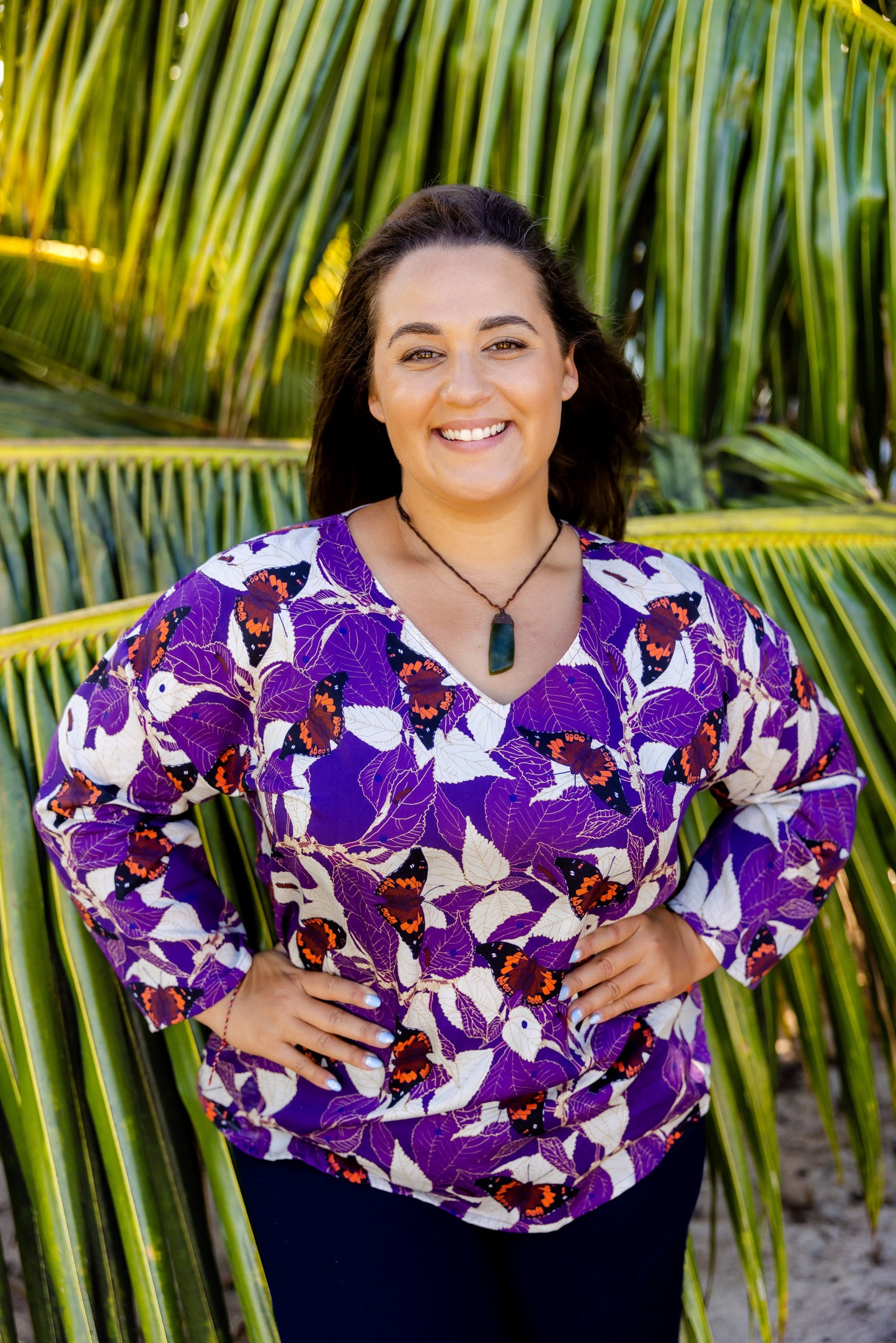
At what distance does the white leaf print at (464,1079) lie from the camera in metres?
1.05

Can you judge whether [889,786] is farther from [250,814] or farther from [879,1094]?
[879,1094]

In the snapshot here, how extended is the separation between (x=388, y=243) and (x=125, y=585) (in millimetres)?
720

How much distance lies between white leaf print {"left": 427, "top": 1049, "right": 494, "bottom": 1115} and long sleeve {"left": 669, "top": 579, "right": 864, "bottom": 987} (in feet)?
1.08

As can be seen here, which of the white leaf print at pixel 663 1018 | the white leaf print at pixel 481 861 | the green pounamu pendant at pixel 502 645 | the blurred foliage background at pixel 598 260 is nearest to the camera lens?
the white leaf print at pixel 481 861

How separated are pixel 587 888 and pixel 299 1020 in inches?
12.6

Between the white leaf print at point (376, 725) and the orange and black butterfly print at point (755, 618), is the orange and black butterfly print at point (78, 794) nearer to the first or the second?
the white leaf print at point (376, 725)

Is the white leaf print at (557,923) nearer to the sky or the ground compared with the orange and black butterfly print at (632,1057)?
nearer to the sky

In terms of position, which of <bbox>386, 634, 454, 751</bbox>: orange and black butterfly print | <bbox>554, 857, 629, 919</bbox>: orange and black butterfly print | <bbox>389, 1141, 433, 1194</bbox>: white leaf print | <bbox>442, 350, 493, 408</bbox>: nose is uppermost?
<bbox>442, 350, 493, 408</bbox>: nose

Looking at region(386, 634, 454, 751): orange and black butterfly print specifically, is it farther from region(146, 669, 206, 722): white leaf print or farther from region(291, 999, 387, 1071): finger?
region(291, 999, 387, 1071): finger

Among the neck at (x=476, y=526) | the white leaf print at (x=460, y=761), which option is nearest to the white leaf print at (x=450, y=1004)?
the white leaf print at (x=460, y=761)

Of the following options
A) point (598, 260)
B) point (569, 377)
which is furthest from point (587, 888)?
point (598, 260)

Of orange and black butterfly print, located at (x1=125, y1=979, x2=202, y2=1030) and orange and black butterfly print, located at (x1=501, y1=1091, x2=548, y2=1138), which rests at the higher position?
orange and black butterfly print, located at (x1=125, y1=979, x2=202, y2=1030)

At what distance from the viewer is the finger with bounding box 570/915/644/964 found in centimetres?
110

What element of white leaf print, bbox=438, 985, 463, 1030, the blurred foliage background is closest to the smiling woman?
white leaf print, bbox=438, 985, 463, 1030
